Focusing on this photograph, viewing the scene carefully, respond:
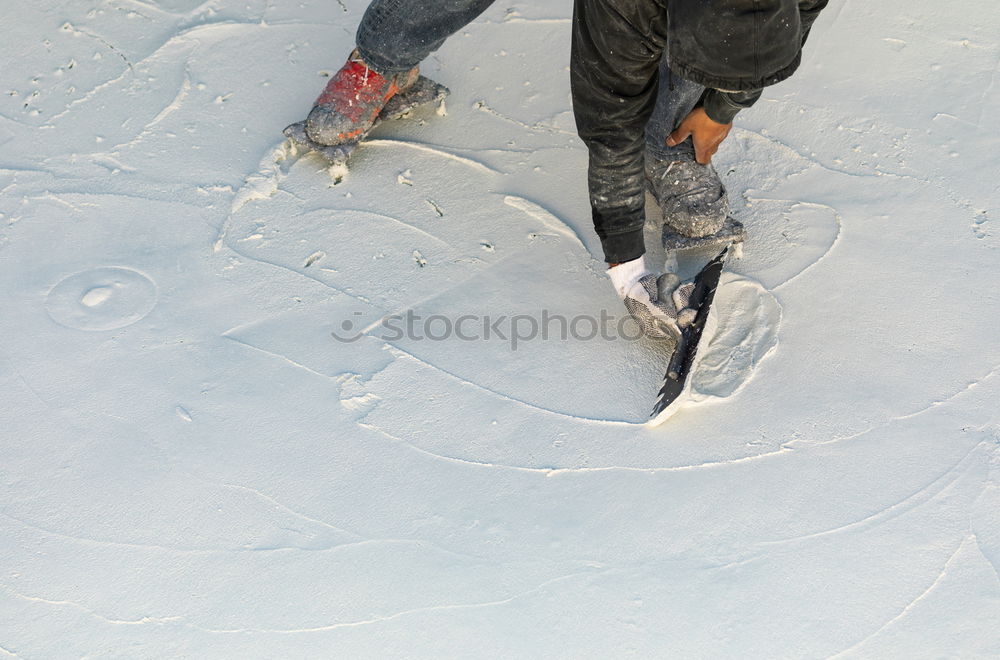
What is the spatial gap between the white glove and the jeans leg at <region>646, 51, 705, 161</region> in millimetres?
339

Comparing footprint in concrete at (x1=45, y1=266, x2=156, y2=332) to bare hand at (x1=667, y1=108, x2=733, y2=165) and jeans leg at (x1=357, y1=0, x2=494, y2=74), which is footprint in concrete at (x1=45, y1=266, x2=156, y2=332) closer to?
jeans leg at (x1=357, y1=0, x2=494, y2=74)

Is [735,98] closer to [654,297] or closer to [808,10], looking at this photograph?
[808,10]

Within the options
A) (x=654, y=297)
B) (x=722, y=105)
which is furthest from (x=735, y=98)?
(x=654, y=297)

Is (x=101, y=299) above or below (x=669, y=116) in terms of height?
above

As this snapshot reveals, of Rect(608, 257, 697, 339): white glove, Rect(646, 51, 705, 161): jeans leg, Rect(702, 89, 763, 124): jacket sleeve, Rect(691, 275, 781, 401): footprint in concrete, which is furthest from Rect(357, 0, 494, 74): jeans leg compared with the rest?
Rect(691, 275, 781, 401): footprint in concrete

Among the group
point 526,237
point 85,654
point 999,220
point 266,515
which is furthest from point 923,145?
point 85,654

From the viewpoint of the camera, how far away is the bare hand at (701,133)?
6.97 feet

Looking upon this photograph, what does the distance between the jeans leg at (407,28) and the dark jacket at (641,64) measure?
21.3 inches

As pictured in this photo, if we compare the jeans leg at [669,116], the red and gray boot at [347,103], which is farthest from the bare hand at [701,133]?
the red and gray boot at [347,103]

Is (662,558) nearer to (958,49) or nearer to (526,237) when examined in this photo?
(526,237)

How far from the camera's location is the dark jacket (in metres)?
1.49

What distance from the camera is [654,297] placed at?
2.02 m

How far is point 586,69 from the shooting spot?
1741mm

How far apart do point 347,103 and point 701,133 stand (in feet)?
2.82
